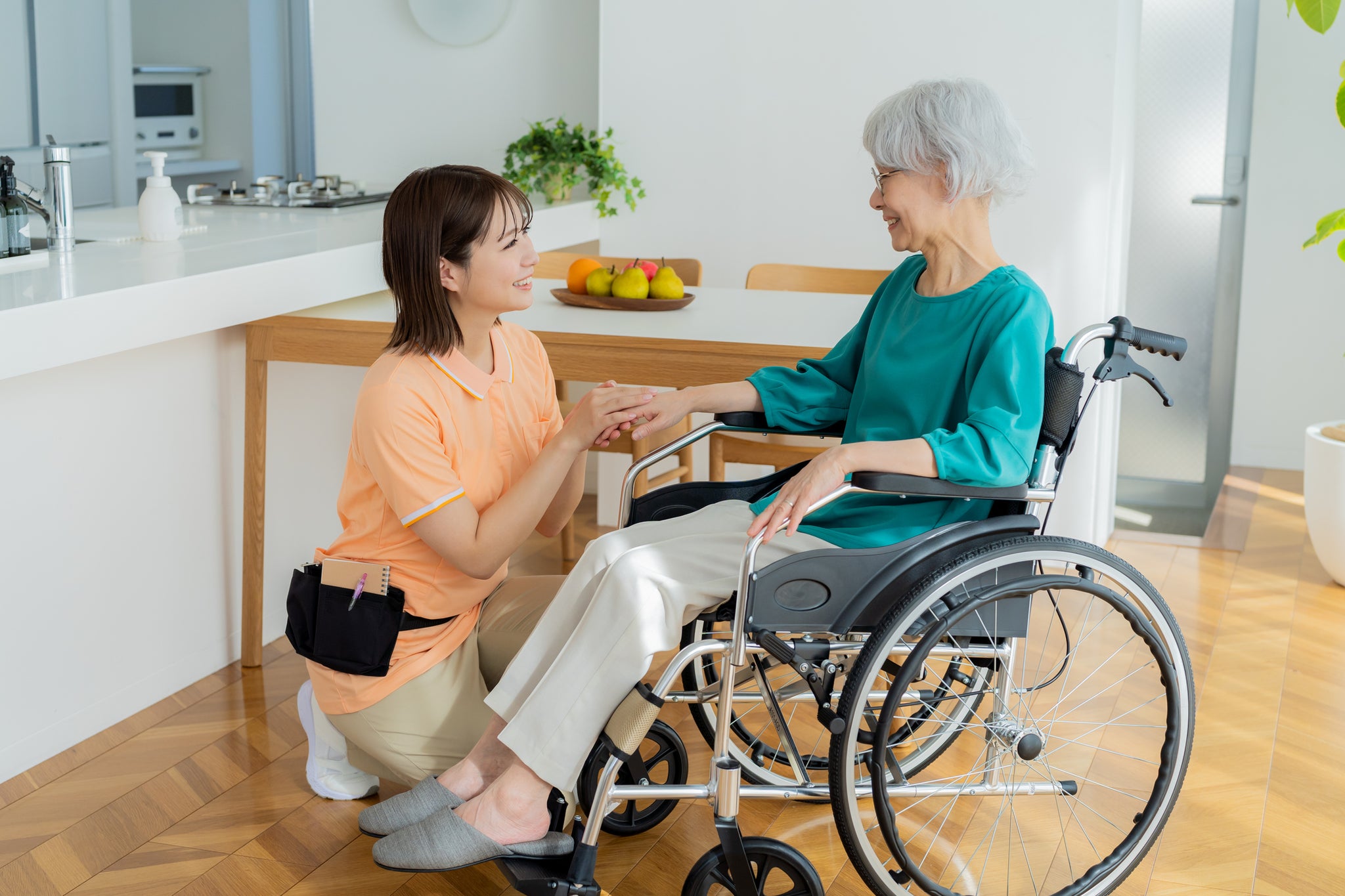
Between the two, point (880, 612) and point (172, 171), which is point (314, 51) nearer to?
point (172, 171)

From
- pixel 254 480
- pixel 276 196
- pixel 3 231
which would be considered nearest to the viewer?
pixel 3 231

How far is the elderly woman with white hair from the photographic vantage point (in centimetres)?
158

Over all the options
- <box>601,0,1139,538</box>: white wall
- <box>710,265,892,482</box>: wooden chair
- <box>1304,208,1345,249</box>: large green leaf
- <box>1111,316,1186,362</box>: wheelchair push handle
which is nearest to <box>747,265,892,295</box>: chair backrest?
<box>710,265,892,482</box>: wooden chair

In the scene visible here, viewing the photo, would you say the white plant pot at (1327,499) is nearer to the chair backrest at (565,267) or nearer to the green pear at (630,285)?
the chair backrest at (565,267)

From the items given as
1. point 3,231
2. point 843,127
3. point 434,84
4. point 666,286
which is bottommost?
point 666,286

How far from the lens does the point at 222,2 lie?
5398mm

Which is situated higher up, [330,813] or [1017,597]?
[1017,597]

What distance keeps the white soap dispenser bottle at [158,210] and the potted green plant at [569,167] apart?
1.32 metres

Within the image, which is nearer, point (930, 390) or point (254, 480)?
point (930, 390)

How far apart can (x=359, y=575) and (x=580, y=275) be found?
113cm

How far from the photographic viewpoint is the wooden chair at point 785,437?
9.46ft

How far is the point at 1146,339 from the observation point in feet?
5.58

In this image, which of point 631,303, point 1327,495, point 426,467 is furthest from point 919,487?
point 1327,495

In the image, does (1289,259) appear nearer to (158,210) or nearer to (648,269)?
(648,269)
